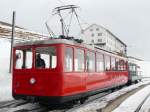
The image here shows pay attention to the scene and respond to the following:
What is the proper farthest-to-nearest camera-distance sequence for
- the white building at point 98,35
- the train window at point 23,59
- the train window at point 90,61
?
the white building at point 98,35
the train window at point 90,61
the train window at point 23,59

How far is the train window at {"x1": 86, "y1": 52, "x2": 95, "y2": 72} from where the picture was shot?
1377cm

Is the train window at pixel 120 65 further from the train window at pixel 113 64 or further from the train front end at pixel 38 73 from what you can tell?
the train front end at pixel 38 73

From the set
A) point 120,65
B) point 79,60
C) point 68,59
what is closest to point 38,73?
point 68,59

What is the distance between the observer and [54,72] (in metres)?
11.5

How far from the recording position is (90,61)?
14.1 meters

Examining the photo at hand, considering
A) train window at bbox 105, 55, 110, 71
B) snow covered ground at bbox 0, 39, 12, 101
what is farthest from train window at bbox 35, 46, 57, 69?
train window at bbox 105, 55, 110, 71

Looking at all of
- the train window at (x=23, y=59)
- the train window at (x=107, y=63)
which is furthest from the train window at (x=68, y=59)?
the train window at (x=107, y=63)

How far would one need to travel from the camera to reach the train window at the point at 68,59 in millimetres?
11867

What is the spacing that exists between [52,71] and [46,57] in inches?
25.0

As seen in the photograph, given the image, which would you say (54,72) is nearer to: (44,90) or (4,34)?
(44,90)

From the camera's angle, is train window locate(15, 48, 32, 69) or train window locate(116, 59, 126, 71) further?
train window locate(116, 59, 126, 71)

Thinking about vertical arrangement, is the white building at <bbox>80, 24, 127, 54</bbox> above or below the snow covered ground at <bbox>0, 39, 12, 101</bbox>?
above

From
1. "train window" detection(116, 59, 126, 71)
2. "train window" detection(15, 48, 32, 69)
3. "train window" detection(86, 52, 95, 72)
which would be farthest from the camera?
"train window" detection(116, 59, 126, 71)

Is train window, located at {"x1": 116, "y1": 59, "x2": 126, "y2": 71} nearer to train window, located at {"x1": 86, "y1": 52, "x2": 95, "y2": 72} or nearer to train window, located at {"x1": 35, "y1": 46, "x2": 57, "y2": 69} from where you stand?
train window, located at {"x1": 86, "y1": 52, "x2": 95, "y2": 72}
